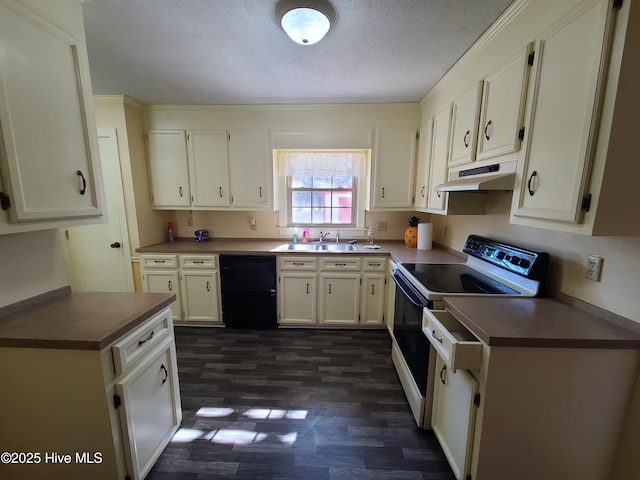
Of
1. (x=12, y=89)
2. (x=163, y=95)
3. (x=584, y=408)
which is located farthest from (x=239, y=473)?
(x=163, y=95)

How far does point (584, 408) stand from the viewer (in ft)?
3.59

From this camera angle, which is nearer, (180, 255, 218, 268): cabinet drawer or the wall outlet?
the wall outlet

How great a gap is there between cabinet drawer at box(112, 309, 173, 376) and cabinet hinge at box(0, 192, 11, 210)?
74cm

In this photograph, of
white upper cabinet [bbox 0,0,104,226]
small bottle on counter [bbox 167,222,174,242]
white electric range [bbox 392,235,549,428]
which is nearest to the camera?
white upper cabinet [bbox 0,0,104,226]

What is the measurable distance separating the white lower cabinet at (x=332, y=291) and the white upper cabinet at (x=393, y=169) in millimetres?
715

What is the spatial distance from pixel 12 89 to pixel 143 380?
142cm

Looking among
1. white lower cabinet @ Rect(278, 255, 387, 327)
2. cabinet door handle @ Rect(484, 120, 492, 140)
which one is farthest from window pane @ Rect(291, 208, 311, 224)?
cabinet door handle @ Rect(484, 120, 492, 140)

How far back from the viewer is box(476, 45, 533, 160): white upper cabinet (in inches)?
52.9

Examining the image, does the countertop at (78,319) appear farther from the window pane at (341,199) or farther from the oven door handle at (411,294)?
the window pane at (341,199)

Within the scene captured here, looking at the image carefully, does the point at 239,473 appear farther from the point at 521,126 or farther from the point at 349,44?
the point at 349,44

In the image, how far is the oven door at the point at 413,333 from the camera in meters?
1.61

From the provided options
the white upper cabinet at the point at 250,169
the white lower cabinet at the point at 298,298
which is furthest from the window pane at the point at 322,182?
the white lower cabinet at the point at 298,298

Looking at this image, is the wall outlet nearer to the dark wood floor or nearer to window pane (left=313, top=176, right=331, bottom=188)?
the dark wood floor

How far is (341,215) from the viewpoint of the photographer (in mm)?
3398
